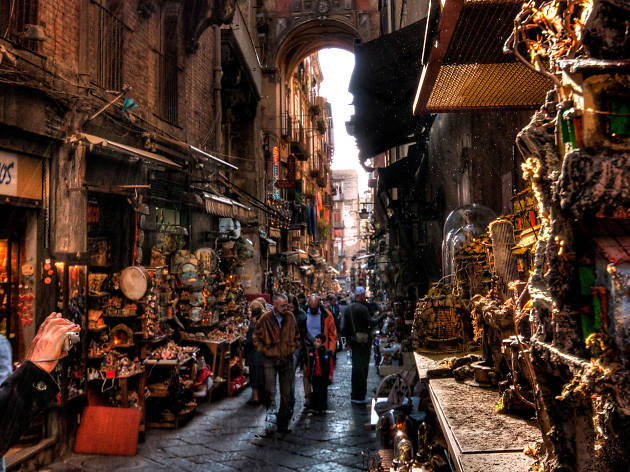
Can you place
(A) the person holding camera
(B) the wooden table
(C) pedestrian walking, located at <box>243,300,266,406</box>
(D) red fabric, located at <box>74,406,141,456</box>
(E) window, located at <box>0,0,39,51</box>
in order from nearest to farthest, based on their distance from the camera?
(A) the person holding camera → (B) the wooden table → (E) window, located at <box>0,0,39,51</box> → (D) red fabric, located at <box>74,406,141,456</box> → (C) pedestrian walking, located at <box>243,300,266,406</box>

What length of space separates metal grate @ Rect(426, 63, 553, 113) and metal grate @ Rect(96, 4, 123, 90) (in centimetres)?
531

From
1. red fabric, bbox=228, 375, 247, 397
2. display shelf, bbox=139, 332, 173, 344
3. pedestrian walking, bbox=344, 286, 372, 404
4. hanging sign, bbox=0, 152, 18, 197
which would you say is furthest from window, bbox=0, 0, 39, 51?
red fabric, bbox=228, 375, 247, 397

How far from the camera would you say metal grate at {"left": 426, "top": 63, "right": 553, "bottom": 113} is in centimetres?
378

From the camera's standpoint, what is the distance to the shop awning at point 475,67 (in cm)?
309

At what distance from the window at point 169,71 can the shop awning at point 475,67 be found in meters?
6.95

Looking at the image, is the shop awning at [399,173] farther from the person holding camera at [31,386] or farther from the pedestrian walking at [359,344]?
the person holding camera at [31,386]

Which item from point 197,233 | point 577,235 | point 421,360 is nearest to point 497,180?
point 421,360

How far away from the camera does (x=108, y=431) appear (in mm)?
6066

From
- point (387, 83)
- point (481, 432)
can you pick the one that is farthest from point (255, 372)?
point (481, 432)

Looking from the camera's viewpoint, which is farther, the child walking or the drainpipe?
the drainpipe

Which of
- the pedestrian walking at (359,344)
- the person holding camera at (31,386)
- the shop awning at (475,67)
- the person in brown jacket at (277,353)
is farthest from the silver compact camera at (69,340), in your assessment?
the pedestrian walking at (359,344)

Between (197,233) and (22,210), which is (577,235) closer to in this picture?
(22,210)

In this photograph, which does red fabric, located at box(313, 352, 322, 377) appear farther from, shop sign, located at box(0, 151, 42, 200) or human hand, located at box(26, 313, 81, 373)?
human hand, located at box(26, 313, 81, 373)

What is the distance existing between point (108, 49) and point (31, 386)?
24.2ft
